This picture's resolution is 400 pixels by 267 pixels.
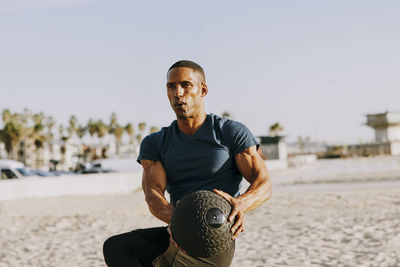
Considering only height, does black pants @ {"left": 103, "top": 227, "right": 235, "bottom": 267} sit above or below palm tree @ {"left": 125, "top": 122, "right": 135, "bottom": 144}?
above

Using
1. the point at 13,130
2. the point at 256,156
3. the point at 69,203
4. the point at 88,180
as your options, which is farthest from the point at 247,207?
the point at 13,130

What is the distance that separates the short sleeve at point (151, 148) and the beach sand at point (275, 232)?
15.5ft

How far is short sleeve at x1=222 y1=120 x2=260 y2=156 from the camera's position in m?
3.42

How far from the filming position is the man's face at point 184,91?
134 inches

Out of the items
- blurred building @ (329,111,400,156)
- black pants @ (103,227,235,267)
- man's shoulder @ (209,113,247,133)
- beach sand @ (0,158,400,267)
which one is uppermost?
man's shoulder @ (209,113,247,133)

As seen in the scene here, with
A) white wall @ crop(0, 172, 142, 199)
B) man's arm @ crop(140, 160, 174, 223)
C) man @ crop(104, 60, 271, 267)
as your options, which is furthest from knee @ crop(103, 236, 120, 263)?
white wall @ crop(0, 172, 142, 199)

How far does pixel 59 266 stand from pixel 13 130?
8195 cm

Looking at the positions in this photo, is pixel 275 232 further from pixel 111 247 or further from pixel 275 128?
pixel 275 128

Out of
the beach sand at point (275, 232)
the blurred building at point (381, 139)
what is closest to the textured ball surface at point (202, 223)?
the beach sand at point (275, 232)

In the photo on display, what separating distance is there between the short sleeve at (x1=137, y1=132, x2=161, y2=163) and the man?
0.19ft

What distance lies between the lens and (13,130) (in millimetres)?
85375

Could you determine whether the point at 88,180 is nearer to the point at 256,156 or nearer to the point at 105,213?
the point at 105,213

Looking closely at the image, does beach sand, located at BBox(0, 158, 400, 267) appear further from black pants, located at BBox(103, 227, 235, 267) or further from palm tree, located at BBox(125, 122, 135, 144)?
palm tree, located at BBox(125, 122, 135, 144)

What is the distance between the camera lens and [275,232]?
10828 millimetres
